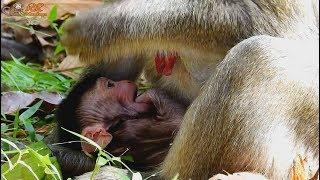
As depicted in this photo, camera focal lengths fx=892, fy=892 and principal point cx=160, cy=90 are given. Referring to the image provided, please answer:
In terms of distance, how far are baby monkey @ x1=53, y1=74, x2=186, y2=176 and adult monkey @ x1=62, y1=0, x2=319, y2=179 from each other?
452mm

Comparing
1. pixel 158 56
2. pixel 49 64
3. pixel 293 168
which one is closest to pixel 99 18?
pixel 158 56

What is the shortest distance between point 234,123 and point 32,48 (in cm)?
344

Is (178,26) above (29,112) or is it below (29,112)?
above

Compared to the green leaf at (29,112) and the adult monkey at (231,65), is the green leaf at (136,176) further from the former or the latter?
the green leaf at (29,112)

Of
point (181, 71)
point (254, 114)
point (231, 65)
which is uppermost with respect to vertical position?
point (231, 65)

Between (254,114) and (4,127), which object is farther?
(4,127)

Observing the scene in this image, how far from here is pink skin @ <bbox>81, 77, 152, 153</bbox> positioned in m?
4.63

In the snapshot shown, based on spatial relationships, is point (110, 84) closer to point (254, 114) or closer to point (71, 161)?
point (71, 161)

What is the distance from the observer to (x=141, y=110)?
15.7 feet

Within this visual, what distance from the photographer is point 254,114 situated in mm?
3832

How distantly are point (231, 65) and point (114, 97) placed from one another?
1095 millimetres

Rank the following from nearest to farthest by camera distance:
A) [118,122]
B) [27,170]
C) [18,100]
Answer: [27,170]
[118,122]
[18,100]

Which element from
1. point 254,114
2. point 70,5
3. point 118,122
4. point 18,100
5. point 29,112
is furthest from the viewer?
point 18,100

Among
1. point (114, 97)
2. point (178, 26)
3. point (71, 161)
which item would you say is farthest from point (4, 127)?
point (178, 26)
